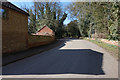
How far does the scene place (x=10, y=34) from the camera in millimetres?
7941

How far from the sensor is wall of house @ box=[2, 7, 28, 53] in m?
7.43

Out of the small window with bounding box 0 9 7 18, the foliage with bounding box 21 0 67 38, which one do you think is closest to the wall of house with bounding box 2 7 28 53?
the small window with bounding box 0 9 7 18

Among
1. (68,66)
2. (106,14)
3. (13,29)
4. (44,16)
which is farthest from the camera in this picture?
(44,16)

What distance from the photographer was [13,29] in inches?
327

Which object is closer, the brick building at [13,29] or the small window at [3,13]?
the small window at [3,13]

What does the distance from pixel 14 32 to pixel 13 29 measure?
0.29 metres

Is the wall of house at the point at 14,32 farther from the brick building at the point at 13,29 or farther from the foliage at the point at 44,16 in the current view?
the foliage at the point at 44,16

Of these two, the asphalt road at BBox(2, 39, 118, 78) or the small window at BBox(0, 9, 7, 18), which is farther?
the small window at BBox(0, 9, 7, 18)

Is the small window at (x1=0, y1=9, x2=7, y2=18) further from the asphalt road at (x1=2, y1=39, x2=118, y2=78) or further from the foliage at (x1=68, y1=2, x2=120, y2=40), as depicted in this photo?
the foliage at (x1=68, y1=2, x2=120, y2=40)

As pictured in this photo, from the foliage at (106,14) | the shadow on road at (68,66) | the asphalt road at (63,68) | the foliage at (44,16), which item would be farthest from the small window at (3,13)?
the foliage at (44,16)

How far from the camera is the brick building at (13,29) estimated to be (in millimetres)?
7398

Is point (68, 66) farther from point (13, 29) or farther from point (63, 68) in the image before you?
point (13, 29)

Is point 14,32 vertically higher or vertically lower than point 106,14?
lower

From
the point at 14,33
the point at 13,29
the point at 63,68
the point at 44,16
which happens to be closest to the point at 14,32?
the point at 14,33
